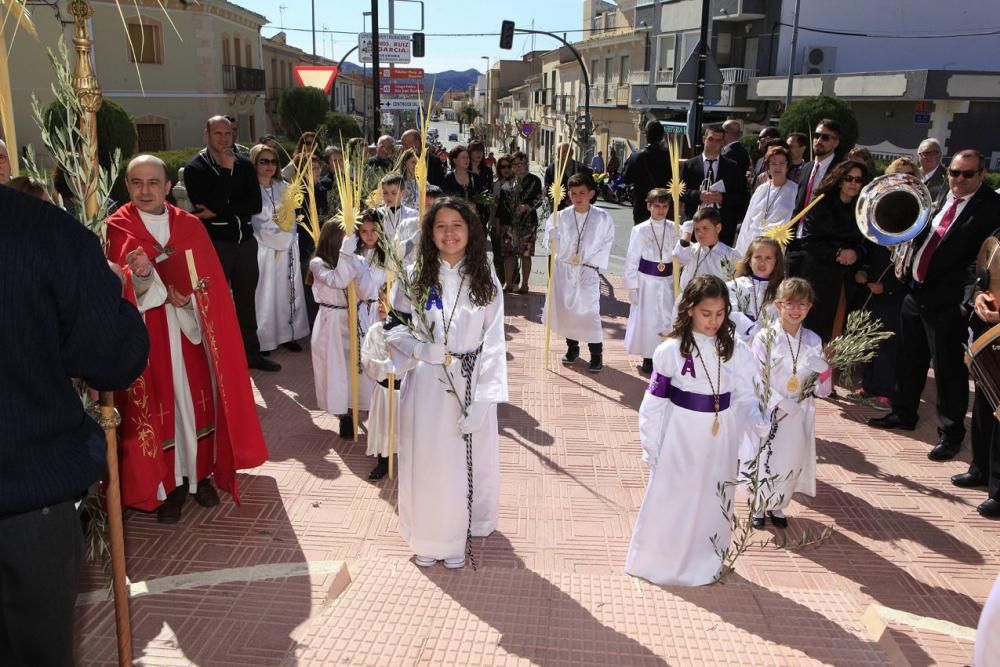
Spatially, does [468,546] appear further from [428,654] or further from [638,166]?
[638,166]

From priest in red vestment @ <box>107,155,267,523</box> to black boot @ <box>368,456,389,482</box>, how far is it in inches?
29.2

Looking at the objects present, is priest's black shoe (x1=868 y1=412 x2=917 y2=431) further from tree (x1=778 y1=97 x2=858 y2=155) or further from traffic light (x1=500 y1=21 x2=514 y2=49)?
traffic light (x1=500 y1=21 x2=514 y2=49)

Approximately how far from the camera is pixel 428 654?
347cm

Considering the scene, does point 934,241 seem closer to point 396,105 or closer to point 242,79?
point 396,105

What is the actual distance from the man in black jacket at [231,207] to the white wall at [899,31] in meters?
27.8

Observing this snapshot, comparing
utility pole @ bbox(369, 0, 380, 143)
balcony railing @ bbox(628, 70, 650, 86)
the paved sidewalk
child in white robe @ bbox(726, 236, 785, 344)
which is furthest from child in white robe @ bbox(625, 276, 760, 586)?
balcony railing @ bbox(628, 70, 650, 86)

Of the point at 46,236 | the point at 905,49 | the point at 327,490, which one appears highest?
the point at 905,49

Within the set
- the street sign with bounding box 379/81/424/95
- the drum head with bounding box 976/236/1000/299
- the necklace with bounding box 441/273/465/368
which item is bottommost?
the necklace with bounding box 441/273/465/368

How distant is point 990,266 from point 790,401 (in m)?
1.41

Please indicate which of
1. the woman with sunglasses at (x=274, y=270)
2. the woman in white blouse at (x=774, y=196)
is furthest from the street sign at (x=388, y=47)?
the woman in white blouse at (x=774, y=196)

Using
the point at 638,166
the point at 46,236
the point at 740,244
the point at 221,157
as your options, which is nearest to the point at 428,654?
the point at 46,236

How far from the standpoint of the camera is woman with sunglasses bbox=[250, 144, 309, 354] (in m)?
8.16

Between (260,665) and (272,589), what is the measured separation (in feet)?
2.07

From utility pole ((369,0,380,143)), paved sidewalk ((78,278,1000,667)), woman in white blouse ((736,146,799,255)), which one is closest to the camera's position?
paved sidewalk ((78,278,1000,667))
